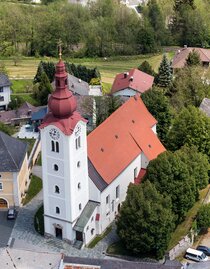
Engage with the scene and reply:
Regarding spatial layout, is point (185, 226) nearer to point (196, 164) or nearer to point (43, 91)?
point (196, 164)

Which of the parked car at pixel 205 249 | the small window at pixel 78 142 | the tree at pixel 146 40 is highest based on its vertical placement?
the small window at pixel 78 142

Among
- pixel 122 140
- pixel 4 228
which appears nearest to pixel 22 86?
pixel 122 140

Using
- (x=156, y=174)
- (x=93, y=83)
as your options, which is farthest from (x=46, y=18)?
(x=156, y=174)

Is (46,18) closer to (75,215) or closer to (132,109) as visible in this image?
(132,109)

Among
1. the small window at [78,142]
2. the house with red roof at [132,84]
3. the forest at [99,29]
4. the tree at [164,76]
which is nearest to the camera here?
the small window at [78,142]

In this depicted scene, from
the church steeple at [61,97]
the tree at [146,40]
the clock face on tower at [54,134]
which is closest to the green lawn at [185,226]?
the clock face on tower at [54,134]

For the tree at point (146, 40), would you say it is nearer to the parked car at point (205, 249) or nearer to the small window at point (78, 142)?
the parked car at point (205, 249)

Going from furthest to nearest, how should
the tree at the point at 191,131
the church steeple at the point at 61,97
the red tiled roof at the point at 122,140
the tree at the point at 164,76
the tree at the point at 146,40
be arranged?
the tree at the point at 146,40, the tree at the point at 164,76, the tree at the point at 191,131, the red tiled roof at the point at 122,140, the church steeple at the point at 61,97
